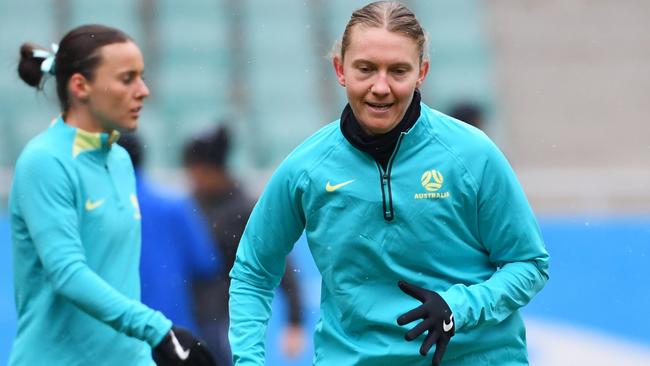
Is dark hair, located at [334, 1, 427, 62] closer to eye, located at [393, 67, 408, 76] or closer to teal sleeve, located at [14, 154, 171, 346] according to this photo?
eye, located at [393, 67, 408, 76]

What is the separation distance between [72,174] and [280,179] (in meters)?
1.00

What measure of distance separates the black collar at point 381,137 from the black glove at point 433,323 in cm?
39

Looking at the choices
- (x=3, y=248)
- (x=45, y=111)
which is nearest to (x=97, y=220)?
(x=3, y=248)

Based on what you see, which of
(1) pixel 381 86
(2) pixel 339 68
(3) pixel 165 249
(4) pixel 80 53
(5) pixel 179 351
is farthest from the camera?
(3) pixel 165 249

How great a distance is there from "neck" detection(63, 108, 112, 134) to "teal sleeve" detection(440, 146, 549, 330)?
157cm

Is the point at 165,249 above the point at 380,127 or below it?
below

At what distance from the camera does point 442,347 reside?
3.03 m

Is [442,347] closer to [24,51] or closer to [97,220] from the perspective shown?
[97,220]

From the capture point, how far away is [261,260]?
340cm

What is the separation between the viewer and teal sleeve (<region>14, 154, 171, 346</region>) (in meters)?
3.89

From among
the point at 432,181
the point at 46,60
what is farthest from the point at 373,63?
the point at 46,60

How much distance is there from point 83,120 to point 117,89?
0.17m

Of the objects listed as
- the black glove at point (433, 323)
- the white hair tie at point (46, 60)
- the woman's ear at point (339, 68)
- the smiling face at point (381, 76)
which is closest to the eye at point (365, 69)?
the smiling face at point (381, 76)

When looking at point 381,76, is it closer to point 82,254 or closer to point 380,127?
point 380,127
